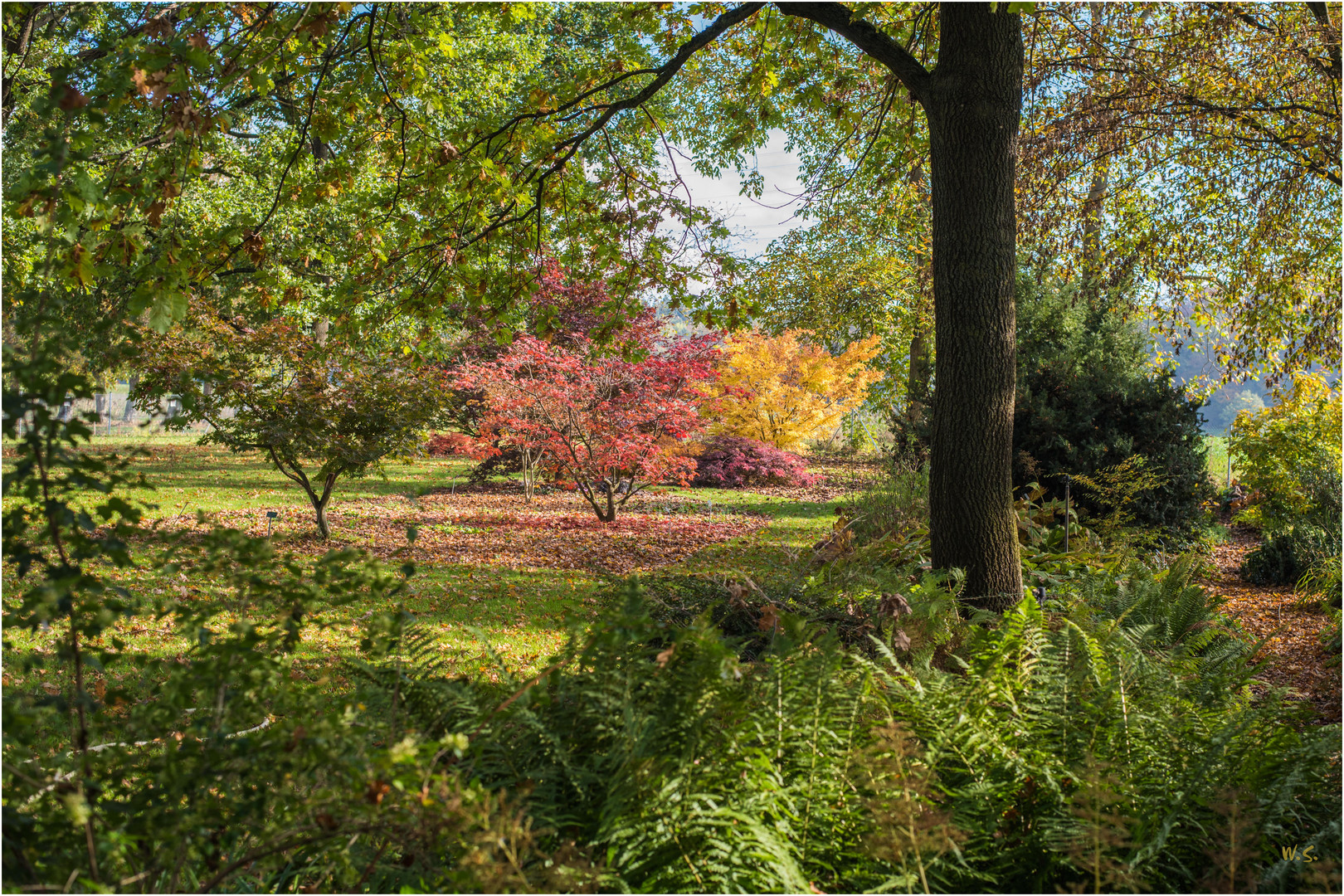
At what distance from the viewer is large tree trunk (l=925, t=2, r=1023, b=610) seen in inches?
169

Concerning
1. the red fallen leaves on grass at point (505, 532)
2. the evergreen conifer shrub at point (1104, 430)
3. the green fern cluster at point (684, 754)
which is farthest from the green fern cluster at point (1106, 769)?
the red fallen leaves on grass at point (505, 532)

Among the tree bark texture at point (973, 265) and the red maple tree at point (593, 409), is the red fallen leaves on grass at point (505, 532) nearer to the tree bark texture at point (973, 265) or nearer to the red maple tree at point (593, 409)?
the red maple tree at point (593, 409)

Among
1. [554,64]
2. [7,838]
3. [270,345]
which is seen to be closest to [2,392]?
[7,838]

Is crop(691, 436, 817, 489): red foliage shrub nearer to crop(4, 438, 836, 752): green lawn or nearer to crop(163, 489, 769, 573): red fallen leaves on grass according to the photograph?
crop(4, 438, 836, 752): green lawn

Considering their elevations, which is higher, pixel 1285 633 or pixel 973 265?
pixel 973 265

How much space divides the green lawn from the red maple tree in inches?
59.4

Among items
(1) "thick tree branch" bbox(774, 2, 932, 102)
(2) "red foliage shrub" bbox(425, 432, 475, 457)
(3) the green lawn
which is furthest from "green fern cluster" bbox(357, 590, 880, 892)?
(2) "red foliage shrub" bbox(425, 432, 475, 457)

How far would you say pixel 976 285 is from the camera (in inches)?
172

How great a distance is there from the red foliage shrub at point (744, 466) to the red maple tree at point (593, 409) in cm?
343

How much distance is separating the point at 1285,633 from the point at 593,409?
778 centimetres

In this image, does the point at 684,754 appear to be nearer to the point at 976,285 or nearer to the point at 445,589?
the point at 976,285

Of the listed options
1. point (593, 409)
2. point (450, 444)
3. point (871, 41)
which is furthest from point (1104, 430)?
point (450, 444)

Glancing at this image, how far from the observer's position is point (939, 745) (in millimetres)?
2246

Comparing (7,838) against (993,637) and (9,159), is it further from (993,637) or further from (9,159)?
(9,159)
